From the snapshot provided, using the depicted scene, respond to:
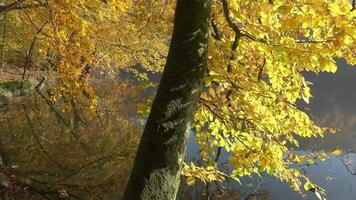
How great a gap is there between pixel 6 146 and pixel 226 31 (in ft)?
34.8

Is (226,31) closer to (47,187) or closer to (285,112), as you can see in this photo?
(285,112)

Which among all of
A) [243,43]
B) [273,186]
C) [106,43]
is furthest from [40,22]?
[273,186]

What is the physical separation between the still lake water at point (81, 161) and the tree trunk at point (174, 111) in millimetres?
3348

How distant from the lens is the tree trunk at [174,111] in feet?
14.6

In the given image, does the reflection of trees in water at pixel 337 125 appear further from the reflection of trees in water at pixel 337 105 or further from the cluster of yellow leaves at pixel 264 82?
the cluster of yellow leaves at pixel 264 82

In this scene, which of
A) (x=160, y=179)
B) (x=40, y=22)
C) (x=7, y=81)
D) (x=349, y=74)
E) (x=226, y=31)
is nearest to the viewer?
(x=160, y=179)

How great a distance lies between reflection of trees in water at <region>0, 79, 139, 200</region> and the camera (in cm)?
1173

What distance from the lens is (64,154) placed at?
629 inches

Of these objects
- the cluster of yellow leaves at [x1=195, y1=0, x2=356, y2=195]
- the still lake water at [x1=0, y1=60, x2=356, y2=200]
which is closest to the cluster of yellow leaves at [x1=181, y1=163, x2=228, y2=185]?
the cluster of yellow leaves at [x1=195, y1=0, x2=356, y2=195]

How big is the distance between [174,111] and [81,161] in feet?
37.6

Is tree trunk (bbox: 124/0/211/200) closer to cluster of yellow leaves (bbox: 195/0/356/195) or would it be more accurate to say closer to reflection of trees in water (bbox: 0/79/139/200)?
cluster of yellow leaves (bbox: 195/0/356/195)

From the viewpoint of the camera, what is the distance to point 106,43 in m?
18.8

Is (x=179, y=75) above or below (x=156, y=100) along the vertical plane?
above

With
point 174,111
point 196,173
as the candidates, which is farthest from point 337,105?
point 174,111
